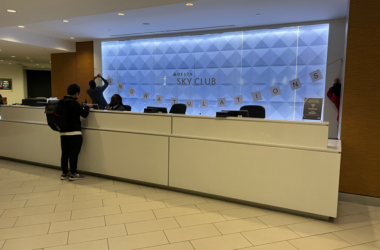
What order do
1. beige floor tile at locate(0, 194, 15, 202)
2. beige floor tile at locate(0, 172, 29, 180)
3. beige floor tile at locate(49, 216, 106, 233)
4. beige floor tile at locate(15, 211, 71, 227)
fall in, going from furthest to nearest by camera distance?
beige floor tile at locate(0, 172, 29, 180), beige floor tile at locate(0, 194, 15, 202), beige floor tile at locate(15, 211, 71, 227), beige floor tile at locate(49, 216, 106, 233)

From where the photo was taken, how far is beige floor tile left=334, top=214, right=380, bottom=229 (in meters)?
3.09

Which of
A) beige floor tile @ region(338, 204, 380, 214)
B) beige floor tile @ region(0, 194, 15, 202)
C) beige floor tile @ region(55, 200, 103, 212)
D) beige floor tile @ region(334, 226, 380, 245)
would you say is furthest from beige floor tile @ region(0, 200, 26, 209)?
beige floor tile @ region(338, 204, 380, 214)

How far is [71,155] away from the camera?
4477 mm

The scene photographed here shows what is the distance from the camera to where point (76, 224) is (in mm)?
3000

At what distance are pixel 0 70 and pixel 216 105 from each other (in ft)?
44.4

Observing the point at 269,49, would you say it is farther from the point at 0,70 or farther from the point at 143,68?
the point at 0,70

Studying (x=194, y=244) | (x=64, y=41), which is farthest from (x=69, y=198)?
(x=64, y=41)

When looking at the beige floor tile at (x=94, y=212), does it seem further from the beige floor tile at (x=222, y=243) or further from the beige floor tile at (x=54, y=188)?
the beige floor tile at (x=222, y=243)

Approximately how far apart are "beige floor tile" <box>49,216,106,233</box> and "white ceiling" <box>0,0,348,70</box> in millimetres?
3160

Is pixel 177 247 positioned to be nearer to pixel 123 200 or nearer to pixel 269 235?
pixel 269 235

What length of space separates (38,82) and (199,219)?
57.7 ft

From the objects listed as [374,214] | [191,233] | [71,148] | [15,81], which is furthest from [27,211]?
[15,81]

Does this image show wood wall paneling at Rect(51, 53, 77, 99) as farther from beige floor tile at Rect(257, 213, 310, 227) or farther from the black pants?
beige floor tile at Rect(257, 213, 310, 227)

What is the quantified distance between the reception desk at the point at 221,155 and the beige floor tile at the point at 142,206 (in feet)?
Result: 1.51
